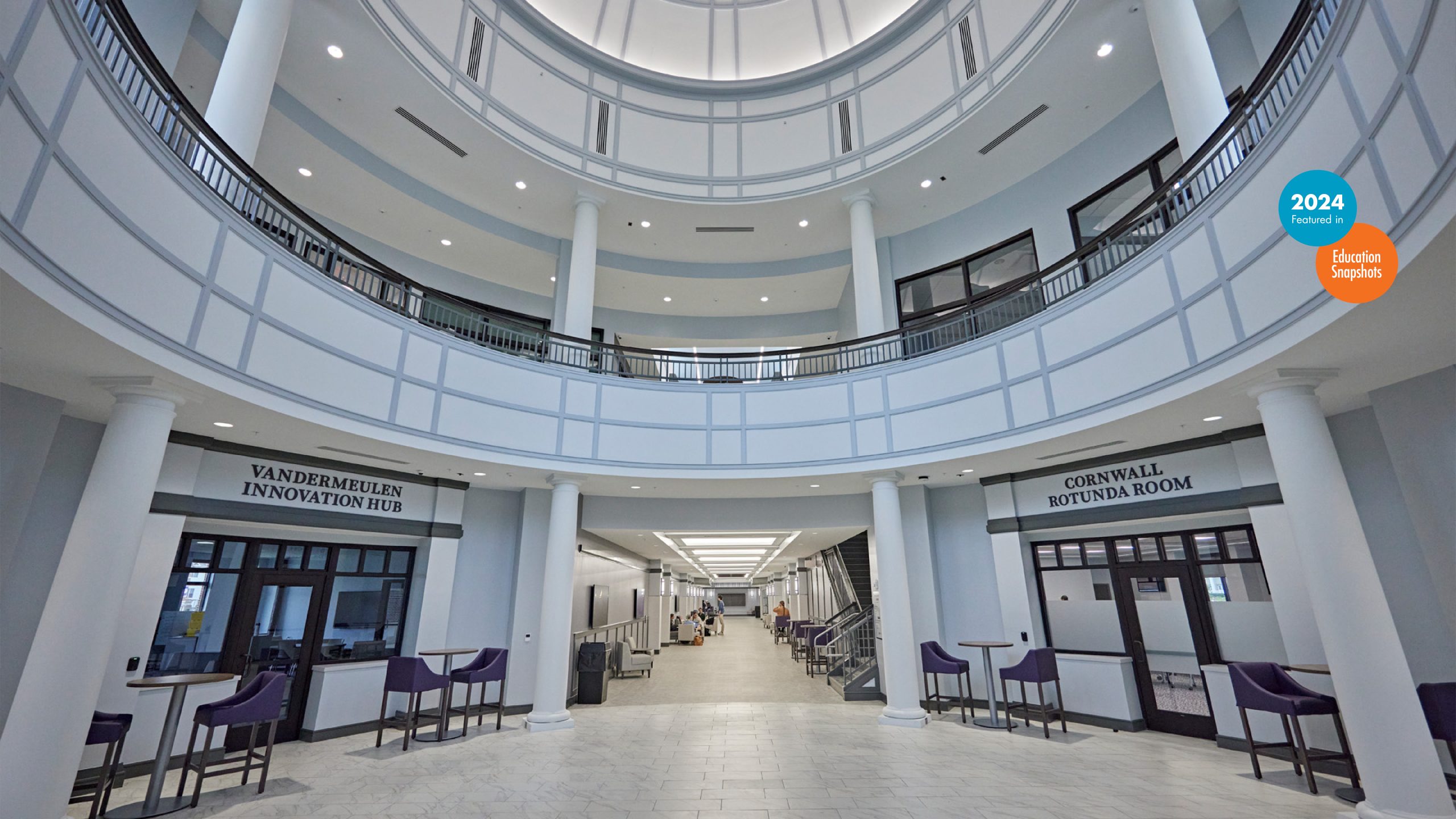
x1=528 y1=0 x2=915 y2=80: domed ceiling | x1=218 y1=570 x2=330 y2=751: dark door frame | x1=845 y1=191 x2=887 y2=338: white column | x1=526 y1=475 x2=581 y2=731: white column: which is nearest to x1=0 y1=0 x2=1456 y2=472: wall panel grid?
x1=526 y1=475 x2=581 y2=731: white column

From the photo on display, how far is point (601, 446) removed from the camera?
869 centimetres

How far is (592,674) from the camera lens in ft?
33.7

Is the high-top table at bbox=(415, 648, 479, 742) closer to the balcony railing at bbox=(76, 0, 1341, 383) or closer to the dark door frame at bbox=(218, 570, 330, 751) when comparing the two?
the dark door frame at bbox=(218, 570, 330, 751)

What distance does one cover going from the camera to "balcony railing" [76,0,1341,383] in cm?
438

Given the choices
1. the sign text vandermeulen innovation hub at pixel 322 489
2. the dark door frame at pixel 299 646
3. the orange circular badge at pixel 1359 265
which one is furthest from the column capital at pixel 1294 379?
the dark door frame at pixel 299 646

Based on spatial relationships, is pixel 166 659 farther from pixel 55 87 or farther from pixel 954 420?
pixel 954 420

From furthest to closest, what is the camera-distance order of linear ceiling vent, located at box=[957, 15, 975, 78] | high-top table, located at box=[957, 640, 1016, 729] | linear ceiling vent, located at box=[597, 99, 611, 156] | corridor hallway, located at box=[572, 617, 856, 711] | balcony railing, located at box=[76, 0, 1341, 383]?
linear ceiling vent, located at box=[597, 99, 611, 156]
corridor hallway, located at box=[572, 617, 856, 711]
linear ceiling vent, located at box=[957, 15, 975, 78]
high-top table, located at box=[957, 640, 1016, 729]
balcony railing, located at box=[76, 0, 1341, 383]

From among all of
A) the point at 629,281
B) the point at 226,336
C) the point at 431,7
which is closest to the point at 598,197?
the point at 629,281

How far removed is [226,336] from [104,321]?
116 cm

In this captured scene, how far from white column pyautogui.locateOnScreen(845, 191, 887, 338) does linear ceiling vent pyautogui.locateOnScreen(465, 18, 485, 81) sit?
256 inches

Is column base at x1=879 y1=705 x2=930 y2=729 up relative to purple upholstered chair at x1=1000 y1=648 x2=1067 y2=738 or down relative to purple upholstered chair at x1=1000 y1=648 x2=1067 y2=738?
down

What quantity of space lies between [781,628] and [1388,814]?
18502mm

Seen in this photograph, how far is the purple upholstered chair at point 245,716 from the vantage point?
17.2 feet

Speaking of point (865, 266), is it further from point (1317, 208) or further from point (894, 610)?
point (1317, 208)
